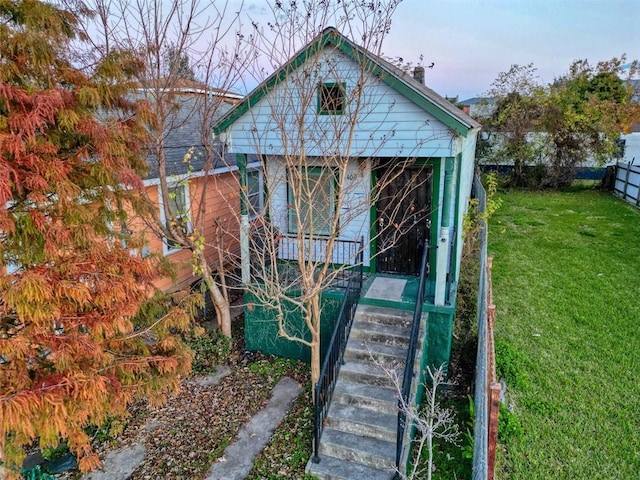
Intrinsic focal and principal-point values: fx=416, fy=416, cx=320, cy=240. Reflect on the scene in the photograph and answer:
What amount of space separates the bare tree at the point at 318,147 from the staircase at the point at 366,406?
66cm

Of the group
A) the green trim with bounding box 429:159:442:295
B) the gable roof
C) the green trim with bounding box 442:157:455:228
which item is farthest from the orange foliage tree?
the green trim with bounding box 429:159:442:295

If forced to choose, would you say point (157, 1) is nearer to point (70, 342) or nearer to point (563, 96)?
point (70, 342)

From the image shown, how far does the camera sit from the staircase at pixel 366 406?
5.36 metres

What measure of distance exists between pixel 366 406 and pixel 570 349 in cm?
425

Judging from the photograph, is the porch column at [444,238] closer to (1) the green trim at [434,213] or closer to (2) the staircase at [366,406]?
(2) the staircase at [366,406]

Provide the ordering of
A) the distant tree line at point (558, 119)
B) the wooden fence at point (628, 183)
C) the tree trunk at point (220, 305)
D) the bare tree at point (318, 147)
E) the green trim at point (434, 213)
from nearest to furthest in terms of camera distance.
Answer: the bare tree at point (318, 147) → the tree trunk at point (220, 305) → the green trim at point (434, 213) → the wooden fence at point (628, 183) → the distant tree line at point (558, 119)

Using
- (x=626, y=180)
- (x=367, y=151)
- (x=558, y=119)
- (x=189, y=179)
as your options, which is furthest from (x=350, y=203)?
(x=558, y=119)

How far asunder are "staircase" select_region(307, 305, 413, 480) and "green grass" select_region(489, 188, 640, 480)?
151cm

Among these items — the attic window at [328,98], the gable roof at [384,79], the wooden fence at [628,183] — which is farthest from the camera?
the wooden fence at [628,183]

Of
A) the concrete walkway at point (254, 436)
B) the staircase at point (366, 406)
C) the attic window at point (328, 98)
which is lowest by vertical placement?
the concrete walkway at point (254, 436)

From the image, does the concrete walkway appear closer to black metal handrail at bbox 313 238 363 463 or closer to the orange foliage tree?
black metal handrail at bbox 313 238 363 463

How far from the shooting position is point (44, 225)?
11.4ft

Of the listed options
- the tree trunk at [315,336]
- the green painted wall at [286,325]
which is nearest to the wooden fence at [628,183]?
the green painted wall at [286,325]

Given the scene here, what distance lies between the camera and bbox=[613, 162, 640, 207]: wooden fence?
18.2 metres
